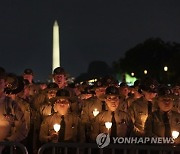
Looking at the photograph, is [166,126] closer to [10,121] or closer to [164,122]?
[164,122]

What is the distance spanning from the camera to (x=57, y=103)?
8461 millimetres

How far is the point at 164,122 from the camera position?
745cm

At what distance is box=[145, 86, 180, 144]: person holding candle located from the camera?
7.33 m

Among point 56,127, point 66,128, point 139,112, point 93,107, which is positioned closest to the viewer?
point 56,127

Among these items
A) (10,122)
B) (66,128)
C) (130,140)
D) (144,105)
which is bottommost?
(130,140)

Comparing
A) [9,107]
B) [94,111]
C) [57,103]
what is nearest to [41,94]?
[94,111]

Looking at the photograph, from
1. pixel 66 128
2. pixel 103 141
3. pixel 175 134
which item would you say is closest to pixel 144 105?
pixel 66 128

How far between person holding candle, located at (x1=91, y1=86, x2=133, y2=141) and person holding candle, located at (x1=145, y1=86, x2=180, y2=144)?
2.25ft

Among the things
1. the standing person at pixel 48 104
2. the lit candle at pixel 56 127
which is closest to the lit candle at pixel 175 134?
the lit candle at pixel 56 127

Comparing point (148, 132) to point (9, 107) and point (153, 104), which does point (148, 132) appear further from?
A: point (9, 107)

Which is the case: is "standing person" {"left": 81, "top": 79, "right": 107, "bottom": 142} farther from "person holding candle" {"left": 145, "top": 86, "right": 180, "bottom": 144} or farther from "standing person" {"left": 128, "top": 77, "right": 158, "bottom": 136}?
"person holding candle" {"left": 145, "top": 86, "right": 180, "bottom": 144}

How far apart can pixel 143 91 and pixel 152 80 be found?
35 centimetres

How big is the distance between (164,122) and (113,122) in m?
1.04

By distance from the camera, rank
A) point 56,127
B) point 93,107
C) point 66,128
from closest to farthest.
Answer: point 56,127 → point 66,128 → point 93,107
